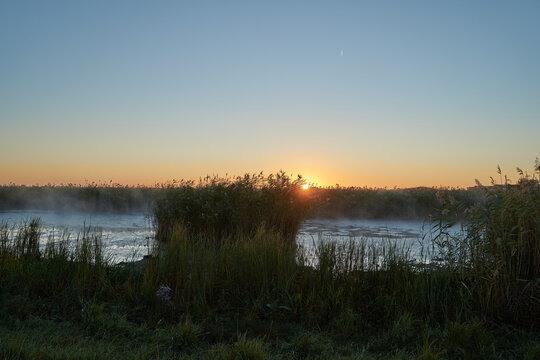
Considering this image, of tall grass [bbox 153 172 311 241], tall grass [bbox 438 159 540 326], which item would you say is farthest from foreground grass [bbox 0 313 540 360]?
tall grass [bbox 153 172 311 241]

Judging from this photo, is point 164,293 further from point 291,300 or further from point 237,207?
point 237,207

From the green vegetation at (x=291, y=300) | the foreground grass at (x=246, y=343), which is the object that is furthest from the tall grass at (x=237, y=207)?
the foreground grass at (x=246, y=343)

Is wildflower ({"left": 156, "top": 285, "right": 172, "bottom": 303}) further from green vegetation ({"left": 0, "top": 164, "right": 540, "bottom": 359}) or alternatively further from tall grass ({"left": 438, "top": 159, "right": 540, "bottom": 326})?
tall grass ({"left": 438, "top": 159, "right": 540, "bottom": 326})

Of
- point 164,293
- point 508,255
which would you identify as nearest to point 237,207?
point 164,293

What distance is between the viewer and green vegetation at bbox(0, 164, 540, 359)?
452cm

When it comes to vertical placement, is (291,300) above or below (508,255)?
below

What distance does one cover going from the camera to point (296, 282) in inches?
241

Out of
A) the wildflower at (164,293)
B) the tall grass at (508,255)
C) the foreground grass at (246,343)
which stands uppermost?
the tall grass at (508,255)

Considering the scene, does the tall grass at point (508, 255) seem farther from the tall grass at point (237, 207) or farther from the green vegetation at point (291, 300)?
the tall grass at point (237, 207)

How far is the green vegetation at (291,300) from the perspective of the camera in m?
4.52

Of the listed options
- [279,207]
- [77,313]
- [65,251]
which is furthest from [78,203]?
[77,313]

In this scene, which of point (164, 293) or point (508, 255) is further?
point (164, 293)

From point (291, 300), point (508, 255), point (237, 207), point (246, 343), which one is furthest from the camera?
point (237, 207)

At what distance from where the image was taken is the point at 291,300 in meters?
5.62
